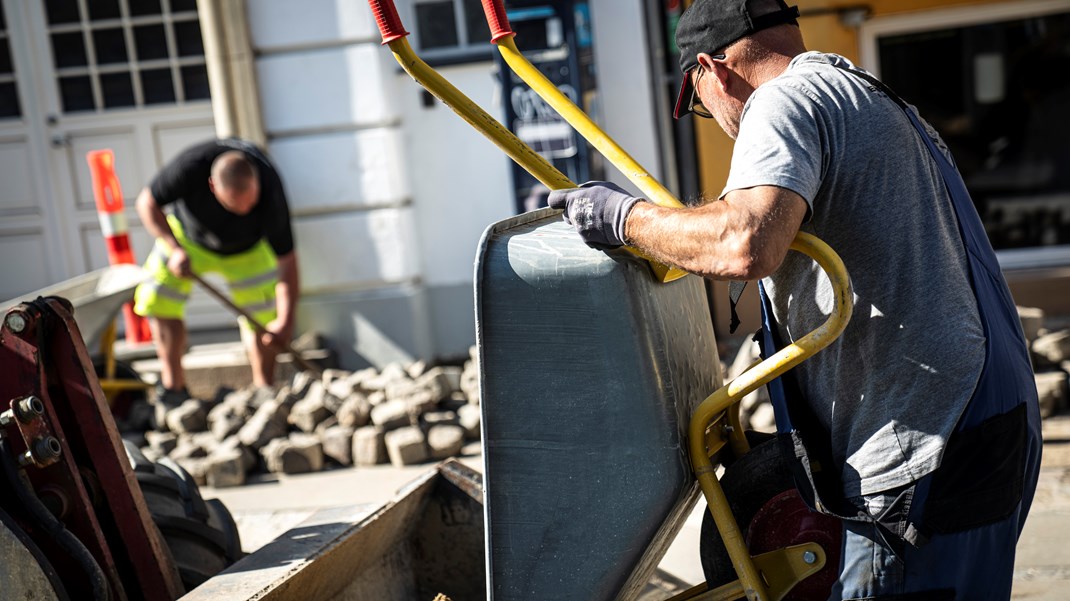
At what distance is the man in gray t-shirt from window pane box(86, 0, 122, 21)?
634 cm

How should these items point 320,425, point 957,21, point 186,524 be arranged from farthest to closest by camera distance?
point 957,21, point 320,425, point 186,524

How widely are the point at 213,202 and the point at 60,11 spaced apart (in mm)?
2455

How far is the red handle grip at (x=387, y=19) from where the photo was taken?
7.28 feet

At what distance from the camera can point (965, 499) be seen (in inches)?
78.5

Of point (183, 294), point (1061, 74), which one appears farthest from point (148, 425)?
point (1061, 74)

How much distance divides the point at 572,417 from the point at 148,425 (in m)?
4.76

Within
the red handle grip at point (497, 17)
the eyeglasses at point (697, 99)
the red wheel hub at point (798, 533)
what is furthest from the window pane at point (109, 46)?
the red wheel hub at point (798, 533)

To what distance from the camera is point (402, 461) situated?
5.30 metres

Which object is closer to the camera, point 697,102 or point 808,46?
point 697,102

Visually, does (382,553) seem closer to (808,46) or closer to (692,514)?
(692,514)

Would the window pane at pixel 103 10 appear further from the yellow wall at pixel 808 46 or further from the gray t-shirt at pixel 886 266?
the gray t-shirt at pixel 886 266

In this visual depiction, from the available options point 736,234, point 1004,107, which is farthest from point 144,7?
point 736,234

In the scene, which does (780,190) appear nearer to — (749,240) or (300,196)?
(749,240)

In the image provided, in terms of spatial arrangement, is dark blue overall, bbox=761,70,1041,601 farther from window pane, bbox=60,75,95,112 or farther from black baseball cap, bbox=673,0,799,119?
window pane, bbox=60,75,95,112
